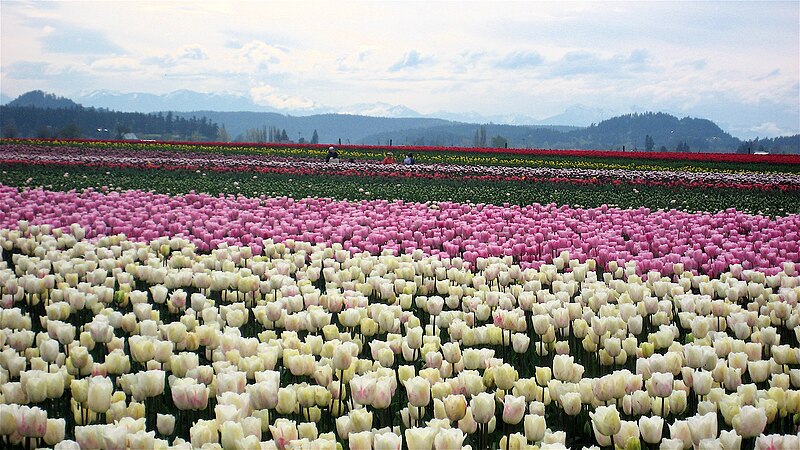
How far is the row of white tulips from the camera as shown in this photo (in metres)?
3.13

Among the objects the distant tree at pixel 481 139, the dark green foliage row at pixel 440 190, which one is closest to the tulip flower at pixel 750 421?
the dark green foliage row at pixel 440 190

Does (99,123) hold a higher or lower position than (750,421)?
higher

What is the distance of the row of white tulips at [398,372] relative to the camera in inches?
123

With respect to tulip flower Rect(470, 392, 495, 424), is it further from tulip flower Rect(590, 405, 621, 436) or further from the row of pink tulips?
the row of pink tulips

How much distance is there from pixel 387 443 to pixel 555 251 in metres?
7.16

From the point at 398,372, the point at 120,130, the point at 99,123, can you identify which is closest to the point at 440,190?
the point at 398,372

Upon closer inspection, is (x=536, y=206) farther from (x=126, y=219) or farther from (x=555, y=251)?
(x=126, y=219)

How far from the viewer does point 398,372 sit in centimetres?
421

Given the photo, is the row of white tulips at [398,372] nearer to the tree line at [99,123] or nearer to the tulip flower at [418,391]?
the tulip flower at [418,391]

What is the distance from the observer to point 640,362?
12.9ft

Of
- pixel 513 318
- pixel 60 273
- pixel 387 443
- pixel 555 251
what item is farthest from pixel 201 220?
pixel 387 443

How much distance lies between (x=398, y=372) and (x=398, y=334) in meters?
0.60

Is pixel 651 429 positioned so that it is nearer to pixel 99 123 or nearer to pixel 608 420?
pixel 608 420

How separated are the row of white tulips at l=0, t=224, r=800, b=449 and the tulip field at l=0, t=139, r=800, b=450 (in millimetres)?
15
